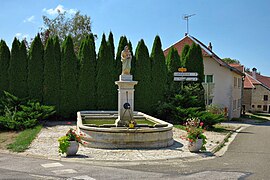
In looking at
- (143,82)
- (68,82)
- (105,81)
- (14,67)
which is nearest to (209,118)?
(143,82)

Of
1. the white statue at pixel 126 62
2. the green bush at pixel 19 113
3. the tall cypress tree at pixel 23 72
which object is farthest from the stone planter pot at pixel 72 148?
the tall cypress tree at pixel 23 72

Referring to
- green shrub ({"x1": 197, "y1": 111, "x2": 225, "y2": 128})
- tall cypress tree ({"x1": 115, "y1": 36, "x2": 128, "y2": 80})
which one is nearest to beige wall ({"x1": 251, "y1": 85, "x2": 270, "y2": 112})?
tall cypress tree ({"x1": 115, "y1": 36, "x2": 128, "y2": 80})

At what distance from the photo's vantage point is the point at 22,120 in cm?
1516

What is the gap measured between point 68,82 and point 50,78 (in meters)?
1.22

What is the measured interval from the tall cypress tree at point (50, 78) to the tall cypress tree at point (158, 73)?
7.00 m

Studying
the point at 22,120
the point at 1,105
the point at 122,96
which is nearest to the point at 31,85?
the point at 1,105

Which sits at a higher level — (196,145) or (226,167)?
(196,145)

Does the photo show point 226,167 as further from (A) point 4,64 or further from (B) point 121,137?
(A) point 4,64

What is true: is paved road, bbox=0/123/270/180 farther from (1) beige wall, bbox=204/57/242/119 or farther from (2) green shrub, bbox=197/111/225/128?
(1) beige wall, bbox=204/57/242/119

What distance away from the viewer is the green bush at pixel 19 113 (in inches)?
571

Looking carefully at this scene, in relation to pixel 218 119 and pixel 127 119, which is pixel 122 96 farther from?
pixel 218 119

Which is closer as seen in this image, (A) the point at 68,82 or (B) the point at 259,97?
(A) the point at 68,82

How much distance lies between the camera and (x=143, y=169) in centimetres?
798

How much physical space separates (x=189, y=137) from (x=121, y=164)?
2.99 m
